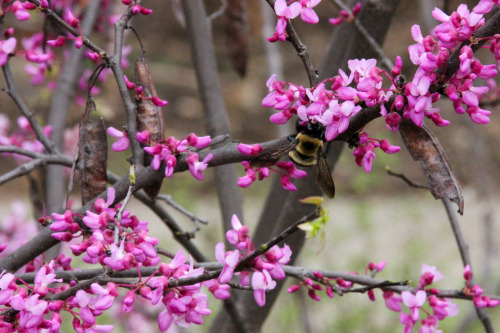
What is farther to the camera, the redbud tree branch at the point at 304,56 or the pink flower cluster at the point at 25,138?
the pink flower cluster at the point at 25,138

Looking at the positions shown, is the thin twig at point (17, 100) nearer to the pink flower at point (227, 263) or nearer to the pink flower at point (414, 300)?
the pink flower at point (227, 263)

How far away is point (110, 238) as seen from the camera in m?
0.74

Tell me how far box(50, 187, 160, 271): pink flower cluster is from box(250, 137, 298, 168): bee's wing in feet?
0.57

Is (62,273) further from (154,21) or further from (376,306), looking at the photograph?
(154,21)

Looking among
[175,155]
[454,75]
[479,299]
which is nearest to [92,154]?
[175,155]

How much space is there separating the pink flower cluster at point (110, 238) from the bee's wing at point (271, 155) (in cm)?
17

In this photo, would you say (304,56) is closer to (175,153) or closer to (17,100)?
(175,153)

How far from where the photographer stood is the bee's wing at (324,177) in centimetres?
84

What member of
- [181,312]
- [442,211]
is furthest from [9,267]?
[442,211]

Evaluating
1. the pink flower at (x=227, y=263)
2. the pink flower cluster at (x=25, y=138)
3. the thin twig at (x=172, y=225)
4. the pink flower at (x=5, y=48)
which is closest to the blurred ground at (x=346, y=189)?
the pink flower cluster at (x=25, y=138)

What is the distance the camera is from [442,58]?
708 mm

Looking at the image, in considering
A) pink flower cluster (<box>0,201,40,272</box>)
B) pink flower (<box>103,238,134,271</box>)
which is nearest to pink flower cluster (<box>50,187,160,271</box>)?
pink flower (<box>103,238,134,271</box>)

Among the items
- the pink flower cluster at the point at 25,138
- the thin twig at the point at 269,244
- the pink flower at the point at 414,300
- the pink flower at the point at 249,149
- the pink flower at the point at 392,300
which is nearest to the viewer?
the thin twig at the point at 269,244

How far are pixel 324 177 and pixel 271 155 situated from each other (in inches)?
3.4
